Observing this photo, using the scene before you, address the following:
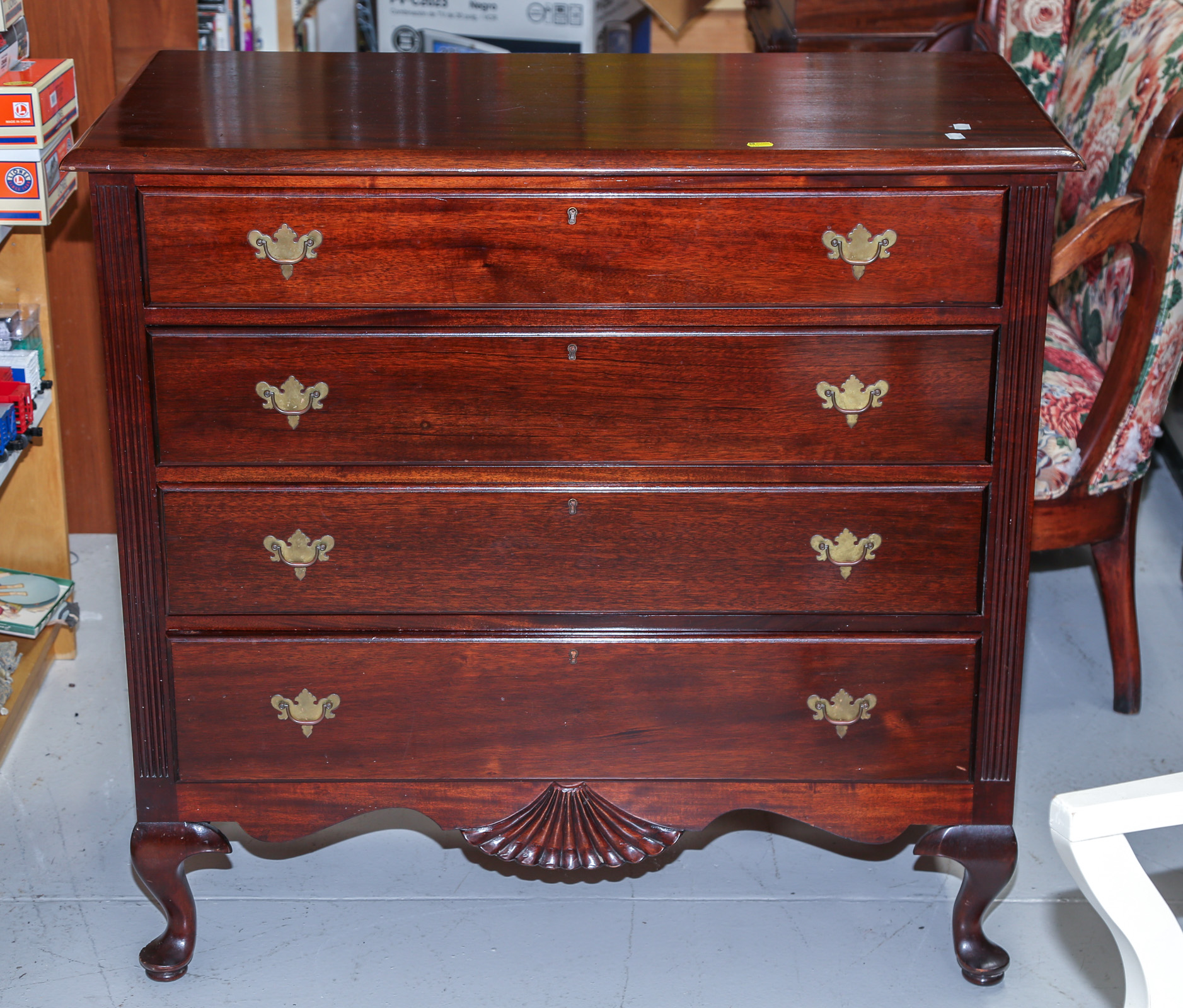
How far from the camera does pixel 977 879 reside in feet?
6.55

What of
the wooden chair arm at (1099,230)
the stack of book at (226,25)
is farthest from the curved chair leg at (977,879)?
the stack of book at (226,25)

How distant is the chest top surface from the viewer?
1.66 m

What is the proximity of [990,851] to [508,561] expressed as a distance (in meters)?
0.76

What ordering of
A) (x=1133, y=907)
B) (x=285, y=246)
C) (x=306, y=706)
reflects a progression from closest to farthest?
1. (x=1133, y=907)
2. (x=285, y=246)
3. (x=306, y=706)

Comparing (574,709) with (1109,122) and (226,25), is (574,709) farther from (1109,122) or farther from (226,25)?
(226,25)

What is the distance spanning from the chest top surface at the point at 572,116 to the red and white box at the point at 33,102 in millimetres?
304

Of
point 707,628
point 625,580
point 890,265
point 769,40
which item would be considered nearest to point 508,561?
point 625,580

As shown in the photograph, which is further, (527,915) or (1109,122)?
(1109,122)

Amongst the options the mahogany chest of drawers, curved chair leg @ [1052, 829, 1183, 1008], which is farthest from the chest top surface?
curved chair leg @ [1052, 829, 1183, 1008]

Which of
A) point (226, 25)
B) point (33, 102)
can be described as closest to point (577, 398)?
point (33, 102)

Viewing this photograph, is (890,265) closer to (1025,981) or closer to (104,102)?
(1025,981)

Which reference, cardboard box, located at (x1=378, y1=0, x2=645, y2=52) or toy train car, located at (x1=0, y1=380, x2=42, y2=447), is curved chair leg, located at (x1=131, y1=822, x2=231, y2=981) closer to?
toy train car, located at (x1=0, y1=380, x2=42, y2=447)

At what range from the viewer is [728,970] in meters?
2.07

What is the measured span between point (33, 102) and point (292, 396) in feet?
2.71
